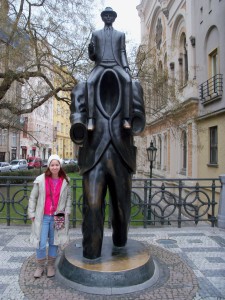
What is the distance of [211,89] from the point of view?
16.0 meters

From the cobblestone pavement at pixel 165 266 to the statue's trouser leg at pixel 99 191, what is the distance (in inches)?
24.7

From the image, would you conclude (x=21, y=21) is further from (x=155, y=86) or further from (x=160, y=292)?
(x=160, y=292)

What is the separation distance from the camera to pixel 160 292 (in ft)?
12.6

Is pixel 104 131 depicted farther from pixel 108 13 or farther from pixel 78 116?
pixel 108 13

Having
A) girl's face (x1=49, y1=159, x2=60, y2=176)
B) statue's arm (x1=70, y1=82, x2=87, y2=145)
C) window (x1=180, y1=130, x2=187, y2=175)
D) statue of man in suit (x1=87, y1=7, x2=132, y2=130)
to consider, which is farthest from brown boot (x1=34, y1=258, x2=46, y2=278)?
window (x1=180, y1=130, x2=187, y2=175)

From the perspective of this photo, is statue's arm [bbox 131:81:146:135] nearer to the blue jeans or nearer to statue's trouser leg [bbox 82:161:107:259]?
statue's trouser leg [bbox 82:161:107:259]

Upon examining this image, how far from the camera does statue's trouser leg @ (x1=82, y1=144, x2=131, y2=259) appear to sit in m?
4.14

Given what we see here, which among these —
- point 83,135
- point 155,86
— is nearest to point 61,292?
point 83,135

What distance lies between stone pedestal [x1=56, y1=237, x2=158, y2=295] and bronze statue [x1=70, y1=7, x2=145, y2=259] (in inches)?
8.0

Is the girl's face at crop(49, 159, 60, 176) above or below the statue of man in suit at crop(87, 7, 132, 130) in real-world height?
below

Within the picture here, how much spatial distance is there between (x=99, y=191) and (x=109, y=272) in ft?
3.21

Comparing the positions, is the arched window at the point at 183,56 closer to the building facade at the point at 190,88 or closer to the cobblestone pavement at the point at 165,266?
the building facade at the point at 190,88

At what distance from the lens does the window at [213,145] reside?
1616 centimetres

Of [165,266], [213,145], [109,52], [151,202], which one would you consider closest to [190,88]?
[213,145]
